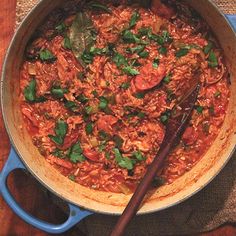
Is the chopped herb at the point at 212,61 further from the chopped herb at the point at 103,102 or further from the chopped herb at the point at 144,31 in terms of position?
the chopped herb at the point at 103,102

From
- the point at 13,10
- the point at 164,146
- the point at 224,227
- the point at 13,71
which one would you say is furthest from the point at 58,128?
the point at 224,227

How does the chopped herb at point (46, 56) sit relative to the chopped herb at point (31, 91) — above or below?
above

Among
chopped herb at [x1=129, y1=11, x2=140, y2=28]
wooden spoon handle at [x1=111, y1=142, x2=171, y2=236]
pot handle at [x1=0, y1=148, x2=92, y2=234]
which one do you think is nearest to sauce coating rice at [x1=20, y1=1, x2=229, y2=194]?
chopped herb at [x1=129, y1=11, x2=140, y2=28]

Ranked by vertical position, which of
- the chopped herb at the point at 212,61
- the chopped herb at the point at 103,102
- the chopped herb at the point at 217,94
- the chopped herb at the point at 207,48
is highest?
the chopped herb at the point at 207,48

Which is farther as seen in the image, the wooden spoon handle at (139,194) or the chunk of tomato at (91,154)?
the chunk of tomato at (91,154)

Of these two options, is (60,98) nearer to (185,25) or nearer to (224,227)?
(185,25)

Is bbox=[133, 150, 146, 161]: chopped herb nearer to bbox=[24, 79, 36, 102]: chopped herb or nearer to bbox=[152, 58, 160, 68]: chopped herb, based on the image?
bbox=[152, 58, 160, 68]: chopped herb

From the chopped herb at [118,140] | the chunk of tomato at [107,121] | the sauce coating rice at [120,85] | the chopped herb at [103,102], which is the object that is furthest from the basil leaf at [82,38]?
the chopped herb at [118,140]
